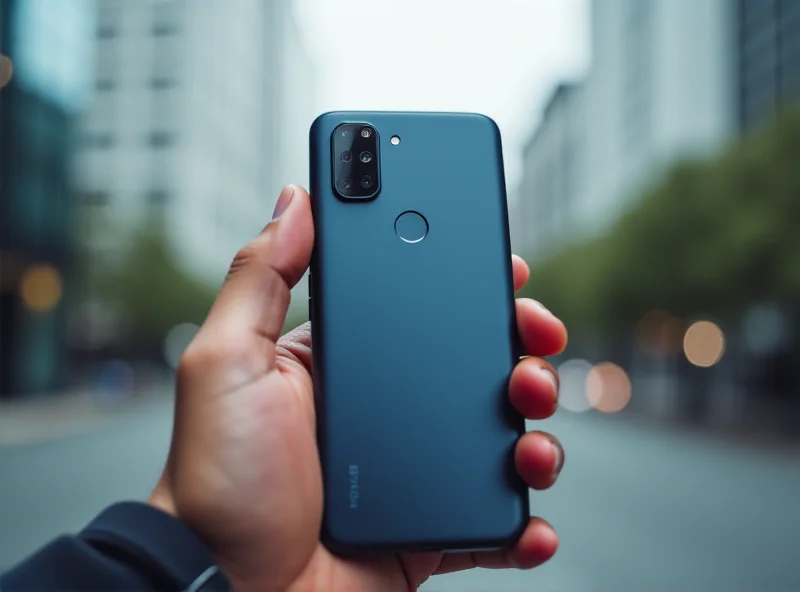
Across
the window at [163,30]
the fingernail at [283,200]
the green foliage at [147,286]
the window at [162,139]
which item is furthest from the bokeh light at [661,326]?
the window at [163,30]

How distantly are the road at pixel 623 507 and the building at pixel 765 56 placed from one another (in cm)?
2523

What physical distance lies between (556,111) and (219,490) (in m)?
77.7

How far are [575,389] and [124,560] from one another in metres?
35.3

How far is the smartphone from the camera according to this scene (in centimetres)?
180

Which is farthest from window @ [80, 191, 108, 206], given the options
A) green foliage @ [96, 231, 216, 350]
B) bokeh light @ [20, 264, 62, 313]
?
bokeh light @ [20, 264, 62, 313]

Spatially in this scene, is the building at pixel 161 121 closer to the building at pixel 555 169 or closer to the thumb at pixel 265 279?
the building at pixel 555 169

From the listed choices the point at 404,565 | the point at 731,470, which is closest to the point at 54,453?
the point at 731,470

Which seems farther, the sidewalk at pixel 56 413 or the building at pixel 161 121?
the building at pixel 161 121

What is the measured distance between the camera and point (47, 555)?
1272 millimetres

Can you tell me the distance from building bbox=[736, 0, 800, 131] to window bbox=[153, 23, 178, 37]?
3888 cm

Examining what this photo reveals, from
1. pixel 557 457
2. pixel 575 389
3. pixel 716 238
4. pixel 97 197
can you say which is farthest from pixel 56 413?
pixel 97 197

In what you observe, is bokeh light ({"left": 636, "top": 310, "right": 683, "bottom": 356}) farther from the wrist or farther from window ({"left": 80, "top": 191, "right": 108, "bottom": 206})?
window ({"left": 80, "top": 191, "right": 108, "bottom": 206})

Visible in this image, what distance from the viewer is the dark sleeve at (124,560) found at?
1260mm

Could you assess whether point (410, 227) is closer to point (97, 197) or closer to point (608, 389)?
point (608, 389)
